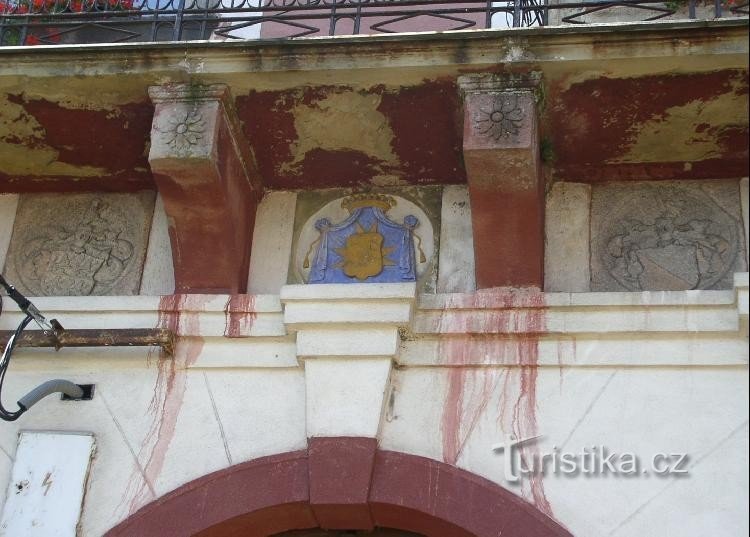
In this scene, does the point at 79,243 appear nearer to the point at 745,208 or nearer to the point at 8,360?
the point at 8,360

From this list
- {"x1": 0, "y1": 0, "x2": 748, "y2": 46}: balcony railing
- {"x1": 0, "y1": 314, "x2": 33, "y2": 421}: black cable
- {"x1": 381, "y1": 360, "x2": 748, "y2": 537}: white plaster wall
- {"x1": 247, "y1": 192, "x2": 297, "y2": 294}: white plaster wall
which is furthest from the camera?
{"x1": 247, "y1": 192, "x2": 297, "y2": 294}: white plaster wall

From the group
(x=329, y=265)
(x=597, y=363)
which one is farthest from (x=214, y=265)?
(x=597, y=363)

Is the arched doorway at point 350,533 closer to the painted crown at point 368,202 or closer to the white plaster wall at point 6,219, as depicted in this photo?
the painted crown at point 368,202

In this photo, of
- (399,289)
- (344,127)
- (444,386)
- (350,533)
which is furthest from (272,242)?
(350,533)

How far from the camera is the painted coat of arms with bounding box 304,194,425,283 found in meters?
5.78

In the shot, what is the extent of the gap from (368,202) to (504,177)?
79 cm

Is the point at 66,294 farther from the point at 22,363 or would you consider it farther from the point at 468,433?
the point at 468,433

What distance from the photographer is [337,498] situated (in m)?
5.22

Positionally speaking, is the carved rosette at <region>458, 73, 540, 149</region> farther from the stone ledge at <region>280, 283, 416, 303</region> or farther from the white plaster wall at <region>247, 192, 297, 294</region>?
the white plaster wall at <region>247, 192, 297, 294</region>

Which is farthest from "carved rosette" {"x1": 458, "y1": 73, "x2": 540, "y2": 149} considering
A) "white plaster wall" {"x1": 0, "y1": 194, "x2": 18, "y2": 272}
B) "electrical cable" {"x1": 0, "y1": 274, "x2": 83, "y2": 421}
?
"white plaster wall" {"x1": 0, "y1": 194, "x2": 18, "y2": 272}

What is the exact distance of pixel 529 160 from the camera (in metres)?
5.41

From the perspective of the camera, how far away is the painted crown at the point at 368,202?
599 cm

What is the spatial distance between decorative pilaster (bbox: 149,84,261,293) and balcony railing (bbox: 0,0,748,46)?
41cm

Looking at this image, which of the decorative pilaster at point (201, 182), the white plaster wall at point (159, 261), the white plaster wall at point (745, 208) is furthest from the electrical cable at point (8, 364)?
the white plaster wall at point (745, 208)
